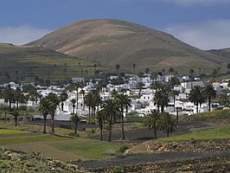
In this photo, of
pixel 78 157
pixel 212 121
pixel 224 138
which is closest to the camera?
pixel 78 157

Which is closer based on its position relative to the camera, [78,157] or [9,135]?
[78,157]

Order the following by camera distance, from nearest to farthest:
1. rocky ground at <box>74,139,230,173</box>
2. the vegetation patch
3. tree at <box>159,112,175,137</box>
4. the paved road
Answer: rocky ground at <box>74,139,230,173</box> < the paved road < the vegetation patch < tree at <box>159,112,175,137</box>

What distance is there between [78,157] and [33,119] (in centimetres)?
10043

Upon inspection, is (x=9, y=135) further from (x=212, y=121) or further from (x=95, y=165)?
(x=212, y=121)

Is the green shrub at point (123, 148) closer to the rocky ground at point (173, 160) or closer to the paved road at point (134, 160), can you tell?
the rocky ground at point (173, 160)

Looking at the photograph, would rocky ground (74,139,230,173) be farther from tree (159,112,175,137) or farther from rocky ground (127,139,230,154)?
tree (159,112,175,137)

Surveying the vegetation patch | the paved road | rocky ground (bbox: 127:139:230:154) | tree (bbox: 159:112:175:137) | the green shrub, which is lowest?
the paved road

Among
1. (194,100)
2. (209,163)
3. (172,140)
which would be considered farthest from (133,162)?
(194,100)

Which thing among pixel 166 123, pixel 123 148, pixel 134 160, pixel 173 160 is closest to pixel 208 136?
pixel 123 148

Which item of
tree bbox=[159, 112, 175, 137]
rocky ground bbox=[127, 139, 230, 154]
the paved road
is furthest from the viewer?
tree bbox=[159, 112, 175, 137]

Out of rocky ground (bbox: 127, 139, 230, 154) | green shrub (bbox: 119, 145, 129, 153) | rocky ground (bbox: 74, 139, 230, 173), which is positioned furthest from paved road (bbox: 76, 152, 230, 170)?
green shrub (bbox: 119, 145, 129, 153)

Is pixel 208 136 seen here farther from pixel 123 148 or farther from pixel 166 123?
pixel 166 123

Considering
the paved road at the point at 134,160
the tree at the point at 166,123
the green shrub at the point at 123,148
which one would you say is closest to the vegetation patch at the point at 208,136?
the green shrub at the point at 123,148

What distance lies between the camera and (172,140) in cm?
10094
